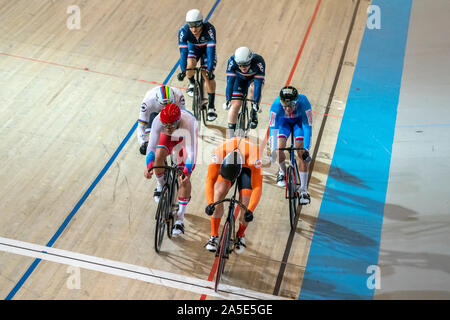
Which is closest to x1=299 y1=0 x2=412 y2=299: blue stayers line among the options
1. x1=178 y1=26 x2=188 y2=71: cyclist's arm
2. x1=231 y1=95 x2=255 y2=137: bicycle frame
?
x1=231 y1=95 x2=255 y2=137: bicycle frame

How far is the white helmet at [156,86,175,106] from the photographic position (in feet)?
16.1

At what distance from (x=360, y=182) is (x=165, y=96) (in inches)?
96.3

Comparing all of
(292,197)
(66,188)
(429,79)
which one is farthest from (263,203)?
(429,79)

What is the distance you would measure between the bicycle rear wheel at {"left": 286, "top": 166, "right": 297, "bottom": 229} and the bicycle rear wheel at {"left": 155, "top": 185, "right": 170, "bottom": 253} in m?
1.16

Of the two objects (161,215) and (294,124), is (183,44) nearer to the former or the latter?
(294,124)

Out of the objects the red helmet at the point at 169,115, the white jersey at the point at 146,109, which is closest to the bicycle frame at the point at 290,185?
the red helmet at the point at 169,115

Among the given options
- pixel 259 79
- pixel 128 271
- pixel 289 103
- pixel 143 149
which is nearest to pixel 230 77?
pixel 259 79

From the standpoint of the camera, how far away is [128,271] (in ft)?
15.3

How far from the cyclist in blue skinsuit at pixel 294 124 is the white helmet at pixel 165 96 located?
992 mm

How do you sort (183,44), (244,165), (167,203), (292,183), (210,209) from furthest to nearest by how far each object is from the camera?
(183,44) < (292,183) < (167,203) < (244,165) < (210,209)

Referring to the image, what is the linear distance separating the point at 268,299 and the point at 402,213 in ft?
6.12

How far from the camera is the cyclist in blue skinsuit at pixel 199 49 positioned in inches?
238

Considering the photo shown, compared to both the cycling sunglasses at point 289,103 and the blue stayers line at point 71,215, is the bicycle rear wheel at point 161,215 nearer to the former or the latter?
the blue stayers line at point 71,215
